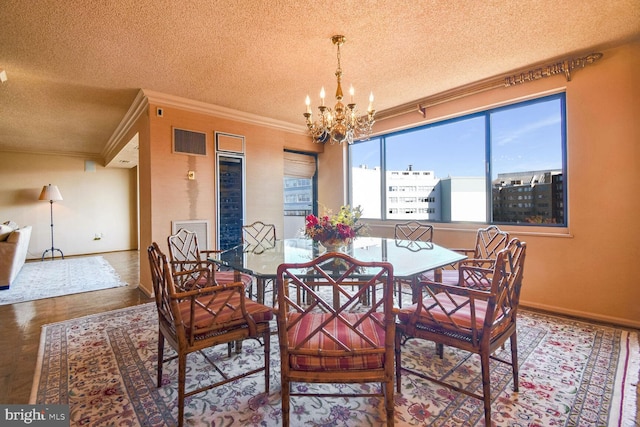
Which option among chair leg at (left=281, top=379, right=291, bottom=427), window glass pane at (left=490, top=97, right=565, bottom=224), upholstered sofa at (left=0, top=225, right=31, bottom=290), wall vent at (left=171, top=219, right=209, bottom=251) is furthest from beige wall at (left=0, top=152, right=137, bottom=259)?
window glass pane at (left=490, top=97, right=565, bottom=224)

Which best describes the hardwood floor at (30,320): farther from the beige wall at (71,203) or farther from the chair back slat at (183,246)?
the beige wall at (71,203)

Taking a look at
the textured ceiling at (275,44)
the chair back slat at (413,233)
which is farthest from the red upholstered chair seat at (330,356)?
the chair back slat at (413,233)

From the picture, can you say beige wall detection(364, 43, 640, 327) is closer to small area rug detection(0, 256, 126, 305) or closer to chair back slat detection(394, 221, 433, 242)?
chair back slat detection(394, 221, 433, 242)

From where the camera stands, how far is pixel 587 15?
2.15 metres

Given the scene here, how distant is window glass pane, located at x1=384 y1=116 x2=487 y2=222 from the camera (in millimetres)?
3660

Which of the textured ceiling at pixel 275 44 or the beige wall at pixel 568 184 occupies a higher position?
the textured ceiling at pixel 275 44

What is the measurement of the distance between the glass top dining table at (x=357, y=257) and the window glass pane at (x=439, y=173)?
140 cm

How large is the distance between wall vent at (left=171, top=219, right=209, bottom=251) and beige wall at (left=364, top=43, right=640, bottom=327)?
3.94 metres

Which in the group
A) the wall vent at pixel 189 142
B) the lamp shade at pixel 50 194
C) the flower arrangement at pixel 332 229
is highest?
the wall vent at pixel 189 142

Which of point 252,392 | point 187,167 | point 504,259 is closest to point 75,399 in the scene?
point 252,392

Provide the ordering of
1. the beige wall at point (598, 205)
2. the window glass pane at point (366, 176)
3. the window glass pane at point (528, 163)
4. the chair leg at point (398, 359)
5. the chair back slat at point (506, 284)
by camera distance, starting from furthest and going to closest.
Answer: the window glass pane at point (366, 176), the window glass pane at point (528, 163), the beige wall at point (598, 205), the chair leg at point (398, 359), the chair back slat at point (506, 284)

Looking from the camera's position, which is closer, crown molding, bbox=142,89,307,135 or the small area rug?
crown molding, bbox=142,89,307,135

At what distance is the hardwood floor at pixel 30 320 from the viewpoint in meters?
1.85

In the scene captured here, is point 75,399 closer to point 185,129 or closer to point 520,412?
point 520,412
